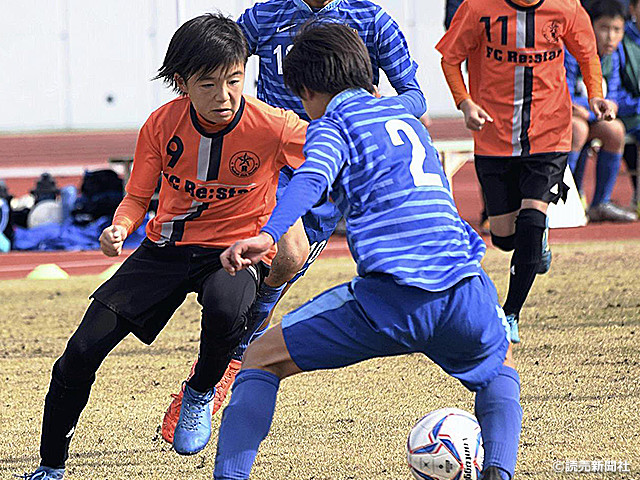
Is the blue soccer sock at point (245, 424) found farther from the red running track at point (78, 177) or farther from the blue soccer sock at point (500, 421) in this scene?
the red running track at point (78, 177)

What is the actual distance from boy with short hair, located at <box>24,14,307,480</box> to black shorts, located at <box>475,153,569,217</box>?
190cm

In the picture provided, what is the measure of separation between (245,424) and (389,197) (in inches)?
28.5

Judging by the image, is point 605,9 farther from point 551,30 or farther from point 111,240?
point 111,240

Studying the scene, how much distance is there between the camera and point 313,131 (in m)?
2.93

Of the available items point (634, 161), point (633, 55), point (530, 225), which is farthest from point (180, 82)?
point (634, 161)

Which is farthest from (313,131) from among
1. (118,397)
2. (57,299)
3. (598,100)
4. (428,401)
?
(57,299)

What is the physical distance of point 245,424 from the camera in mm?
2941

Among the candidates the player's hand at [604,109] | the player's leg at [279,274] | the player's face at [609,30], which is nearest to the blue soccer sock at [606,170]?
the player's face at [609,30]

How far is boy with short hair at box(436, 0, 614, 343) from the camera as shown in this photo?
552 centimetres

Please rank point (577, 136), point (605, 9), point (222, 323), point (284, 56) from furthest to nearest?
1. point (577, 136)
2. point (605, 9)
3. point (284, 56)
4. point (222, 323)

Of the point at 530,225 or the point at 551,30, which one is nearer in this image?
the point at 530,225

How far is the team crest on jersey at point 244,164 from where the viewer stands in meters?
3.83

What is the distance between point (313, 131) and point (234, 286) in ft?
2.93

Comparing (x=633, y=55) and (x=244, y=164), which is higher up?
(x=244, y=164)
